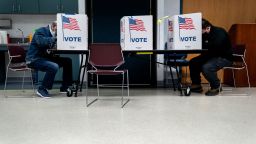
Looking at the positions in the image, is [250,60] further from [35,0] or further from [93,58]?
[35,0]

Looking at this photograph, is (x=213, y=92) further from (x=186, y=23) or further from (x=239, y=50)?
(x=186, y=23)

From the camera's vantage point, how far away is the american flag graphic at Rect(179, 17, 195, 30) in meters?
4.48

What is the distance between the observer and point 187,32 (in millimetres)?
4488

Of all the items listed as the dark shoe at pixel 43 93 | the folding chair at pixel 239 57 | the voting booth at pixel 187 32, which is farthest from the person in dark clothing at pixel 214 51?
the dark shoe at pixel 43 93

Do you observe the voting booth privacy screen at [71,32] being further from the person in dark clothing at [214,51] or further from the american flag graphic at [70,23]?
the person in dark clothing at [214,51]

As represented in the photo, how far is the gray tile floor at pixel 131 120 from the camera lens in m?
2.40

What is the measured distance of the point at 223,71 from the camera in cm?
662

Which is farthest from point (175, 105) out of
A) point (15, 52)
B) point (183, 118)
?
point (15, 52)

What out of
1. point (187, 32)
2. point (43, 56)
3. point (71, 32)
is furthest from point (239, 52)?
point (43, 56)

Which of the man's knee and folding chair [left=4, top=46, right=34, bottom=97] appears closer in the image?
the man's knee

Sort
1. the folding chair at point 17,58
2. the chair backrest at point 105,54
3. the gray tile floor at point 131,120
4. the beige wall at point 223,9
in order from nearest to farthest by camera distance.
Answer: the gray tile floor at point 131,120
the chair backrest at point 105,54
the folding chair at point 17,58
the beige wall at point 223,9

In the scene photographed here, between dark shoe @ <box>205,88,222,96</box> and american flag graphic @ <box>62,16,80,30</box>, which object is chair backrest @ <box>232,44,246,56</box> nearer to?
dark shoe @ <box>205,88,222,96</box>

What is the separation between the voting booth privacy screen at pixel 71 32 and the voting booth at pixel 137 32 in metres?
0.59

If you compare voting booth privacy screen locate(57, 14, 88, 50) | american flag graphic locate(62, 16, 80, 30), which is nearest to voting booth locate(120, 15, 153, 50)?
voting booth privacy screen locate(57, 14, 88, 50)
